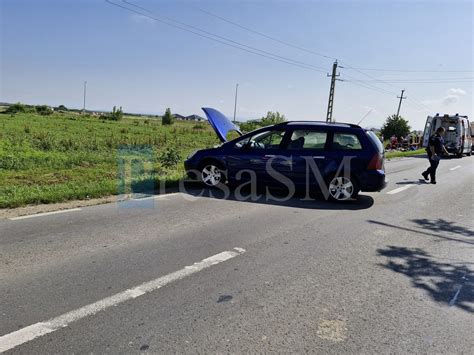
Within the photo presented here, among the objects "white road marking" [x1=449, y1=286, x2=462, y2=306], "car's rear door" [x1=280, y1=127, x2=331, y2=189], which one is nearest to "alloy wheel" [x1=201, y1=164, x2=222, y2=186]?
"car's rear door" [x1=280, y1=127, x2=331, y2=189]

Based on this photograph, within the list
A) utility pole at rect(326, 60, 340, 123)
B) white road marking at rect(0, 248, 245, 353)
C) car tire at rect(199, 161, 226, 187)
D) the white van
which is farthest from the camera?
utility pole at rect(326, 60, 340, 123)

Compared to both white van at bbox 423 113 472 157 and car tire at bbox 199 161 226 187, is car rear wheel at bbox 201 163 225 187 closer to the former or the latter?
car tire at bbox 199 161 226 187

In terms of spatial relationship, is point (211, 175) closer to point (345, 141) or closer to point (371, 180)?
point (345, 141)

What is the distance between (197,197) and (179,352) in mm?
5570

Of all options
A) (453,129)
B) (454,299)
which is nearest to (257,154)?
(454,299)

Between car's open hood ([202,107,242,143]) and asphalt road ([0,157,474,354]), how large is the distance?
4793 millimetres

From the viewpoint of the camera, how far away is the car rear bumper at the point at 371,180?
8203 millimetres

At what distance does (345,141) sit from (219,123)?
4.61 m

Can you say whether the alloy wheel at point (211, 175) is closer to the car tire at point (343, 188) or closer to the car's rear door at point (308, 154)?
the car's rear door at point (308, 154)

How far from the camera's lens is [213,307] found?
3.48 m

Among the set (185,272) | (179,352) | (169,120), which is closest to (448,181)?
(185,272)

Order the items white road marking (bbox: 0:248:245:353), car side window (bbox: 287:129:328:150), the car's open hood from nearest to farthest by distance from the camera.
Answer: white road marking (bbox: 0:248:245:353) → car side window (bbox: 287:129:328:150) → the car's open hood

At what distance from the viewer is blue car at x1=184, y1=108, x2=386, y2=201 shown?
8250 millimetres

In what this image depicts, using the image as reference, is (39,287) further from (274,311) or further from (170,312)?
(274,311)
